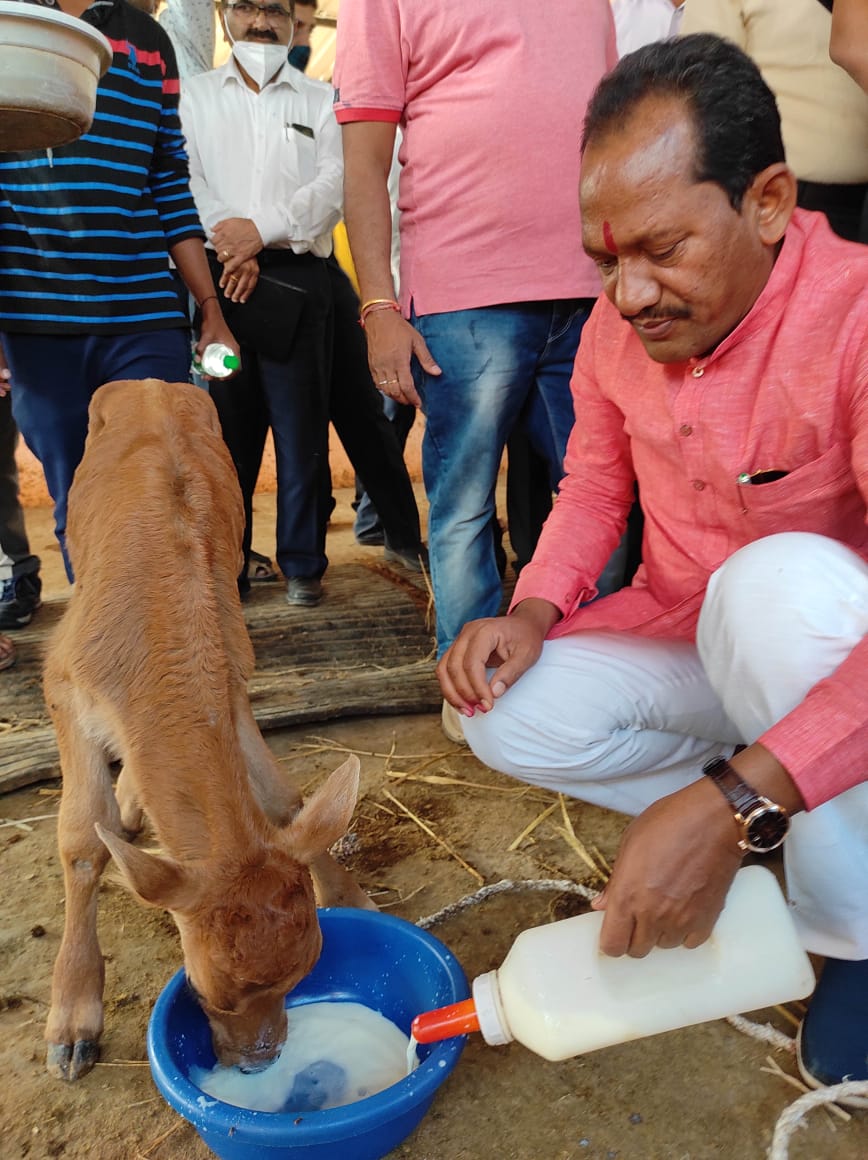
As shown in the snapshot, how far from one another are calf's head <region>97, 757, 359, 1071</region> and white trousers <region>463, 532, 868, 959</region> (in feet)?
1.79

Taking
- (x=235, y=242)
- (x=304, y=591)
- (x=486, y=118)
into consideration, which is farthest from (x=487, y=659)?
(x=235, y=242)

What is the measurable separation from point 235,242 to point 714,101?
11.8 feet

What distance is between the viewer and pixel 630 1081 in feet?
7.07

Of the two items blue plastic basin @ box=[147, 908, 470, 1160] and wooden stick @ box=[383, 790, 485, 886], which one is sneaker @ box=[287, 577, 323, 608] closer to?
wooden stick @ box=[383, 790, 485, 886]

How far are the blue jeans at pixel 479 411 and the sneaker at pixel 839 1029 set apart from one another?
1.92m

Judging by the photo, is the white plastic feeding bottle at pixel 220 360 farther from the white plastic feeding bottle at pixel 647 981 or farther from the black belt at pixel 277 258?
the white plastic feeding bottle at pixel 647 981

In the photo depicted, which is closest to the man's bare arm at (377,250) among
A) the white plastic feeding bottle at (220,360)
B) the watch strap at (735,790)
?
the white plastic feeding bottle at (220,360)

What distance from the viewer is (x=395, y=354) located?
333cm

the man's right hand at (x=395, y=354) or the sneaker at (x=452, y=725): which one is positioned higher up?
the man's right hand at (x=395, y=354)

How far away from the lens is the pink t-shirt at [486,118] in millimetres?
3164

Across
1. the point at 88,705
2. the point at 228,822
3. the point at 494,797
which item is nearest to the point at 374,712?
the point at 494,797

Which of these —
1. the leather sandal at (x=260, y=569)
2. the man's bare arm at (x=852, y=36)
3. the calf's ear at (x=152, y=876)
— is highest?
the man's bare arm at (x=852, y=36)

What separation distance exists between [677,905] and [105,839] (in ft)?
3.52

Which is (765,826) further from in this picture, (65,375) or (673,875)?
(65,375)
